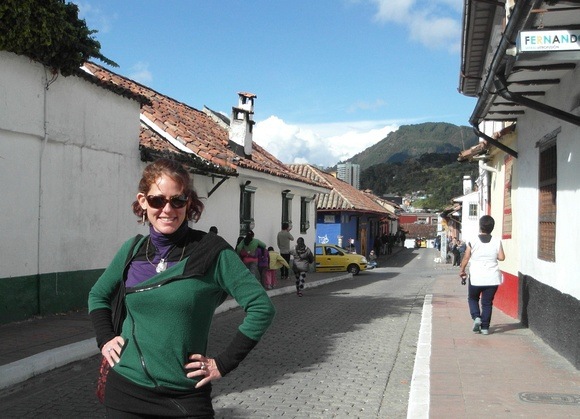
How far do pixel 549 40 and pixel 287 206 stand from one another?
18.6m

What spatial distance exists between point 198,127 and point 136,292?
18.6 meters

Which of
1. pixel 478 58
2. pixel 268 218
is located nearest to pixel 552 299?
pixel 478 58

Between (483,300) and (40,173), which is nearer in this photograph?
(483,300)

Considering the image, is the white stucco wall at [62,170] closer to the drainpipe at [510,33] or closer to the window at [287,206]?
the drainpipe at [510,33]

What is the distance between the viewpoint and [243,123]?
2117 centimetres

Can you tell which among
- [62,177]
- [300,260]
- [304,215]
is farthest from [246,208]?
[62,177]

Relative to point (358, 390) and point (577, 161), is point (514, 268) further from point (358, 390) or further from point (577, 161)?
point (358, 390)

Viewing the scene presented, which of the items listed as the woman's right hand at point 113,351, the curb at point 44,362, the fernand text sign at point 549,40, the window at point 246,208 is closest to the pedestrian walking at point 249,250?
the window at point 246,208

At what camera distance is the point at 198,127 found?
68.6 feet

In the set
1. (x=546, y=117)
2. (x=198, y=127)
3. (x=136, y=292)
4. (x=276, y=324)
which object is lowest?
(x=276, y=324)

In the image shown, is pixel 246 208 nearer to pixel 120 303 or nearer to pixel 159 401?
pixel 120 303

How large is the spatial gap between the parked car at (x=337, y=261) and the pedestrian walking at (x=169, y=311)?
2596 cm

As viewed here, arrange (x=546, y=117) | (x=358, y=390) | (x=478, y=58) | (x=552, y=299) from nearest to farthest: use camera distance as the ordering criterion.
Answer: (x=358, y=390) → (x=552, y=299) → (x=546, y=117) → (x=478, y=58)

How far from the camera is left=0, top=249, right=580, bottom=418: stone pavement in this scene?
576 centimetres
